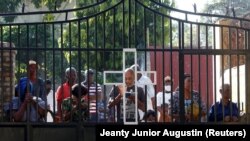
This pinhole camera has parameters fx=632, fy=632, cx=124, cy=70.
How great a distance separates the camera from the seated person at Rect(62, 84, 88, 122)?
7762mm

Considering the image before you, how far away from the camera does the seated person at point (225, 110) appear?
7.93 meters

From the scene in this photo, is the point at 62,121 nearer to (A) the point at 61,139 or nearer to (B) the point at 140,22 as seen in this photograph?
(A) the point at 61,139

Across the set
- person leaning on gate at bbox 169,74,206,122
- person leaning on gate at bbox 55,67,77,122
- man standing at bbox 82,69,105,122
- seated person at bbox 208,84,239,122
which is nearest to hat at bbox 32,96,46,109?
person leaning on gate at bbox 55,67,77,122

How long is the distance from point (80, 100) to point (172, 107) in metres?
1.13

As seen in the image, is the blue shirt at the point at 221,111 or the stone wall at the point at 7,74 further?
the stone wall at the point at 7,74

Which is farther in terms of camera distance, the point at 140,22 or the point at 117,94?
the point at 140,22

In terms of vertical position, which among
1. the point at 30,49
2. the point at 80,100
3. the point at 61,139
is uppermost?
the point at 30,49

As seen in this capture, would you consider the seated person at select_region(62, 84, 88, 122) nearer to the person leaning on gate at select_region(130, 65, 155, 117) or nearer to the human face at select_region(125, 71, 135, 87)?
the human face at select_region(125, 71, 135, 87)

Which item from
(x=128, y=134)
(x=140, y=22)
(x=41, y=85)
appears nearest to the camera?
(x=128, y=134)

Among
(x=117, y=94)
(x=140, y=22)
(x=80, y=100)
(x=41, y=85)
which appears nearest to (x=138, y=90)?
(x=117, y=94)

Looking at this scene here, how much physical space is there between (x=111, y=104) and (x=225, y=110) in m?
1.47

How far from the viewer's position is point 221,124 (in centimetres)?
776

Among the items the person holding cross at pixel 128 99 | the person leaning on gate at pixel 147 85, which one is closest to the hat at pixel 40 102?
the person holding cross at pixel 128 99

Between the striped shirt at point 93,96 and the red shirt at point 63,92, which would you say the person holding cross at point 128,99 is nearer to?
the striped shirt at point 93,96
